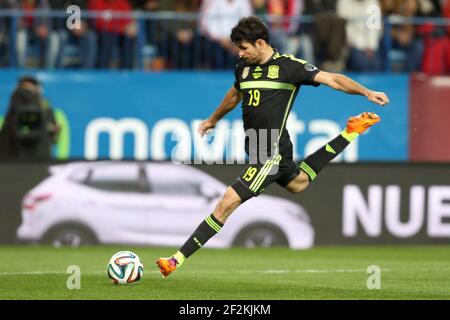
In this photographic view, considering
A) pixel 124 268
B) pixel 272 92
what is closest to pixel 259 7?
pixel 272 92

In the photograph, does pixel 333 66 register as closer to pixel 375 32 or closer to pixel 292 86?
pixel 375 32

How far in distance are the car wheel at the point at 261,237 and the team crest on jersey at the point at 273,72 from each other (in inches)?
287

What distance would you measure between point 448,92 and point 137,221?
18.9 ft

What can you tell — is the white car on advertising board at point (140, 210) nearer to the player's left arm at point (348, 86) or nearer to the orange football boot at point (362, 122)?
the orange football boot at point (362, 122)

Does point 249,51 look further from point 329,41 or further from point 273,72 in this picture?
point 329,41

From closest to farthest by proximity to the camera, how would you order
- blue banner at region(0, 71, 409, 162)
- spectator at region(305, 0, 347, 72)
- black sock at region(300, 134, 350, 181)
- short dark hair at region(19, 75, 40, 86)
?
black sock at region(300, 134, 350, 181) → short dark hair at region(19, 75, 40, 86) → blue banner at region(0, 71, 409, 162) → spectator at region(305, 0, 347, 72)

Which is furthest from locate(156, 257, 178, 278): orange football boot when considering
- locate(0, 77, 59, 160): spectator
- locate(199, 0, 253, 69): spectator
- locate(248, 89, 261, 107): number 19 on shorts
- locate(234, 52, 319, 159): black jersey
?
locate(199, 0, 253, 69): spectator

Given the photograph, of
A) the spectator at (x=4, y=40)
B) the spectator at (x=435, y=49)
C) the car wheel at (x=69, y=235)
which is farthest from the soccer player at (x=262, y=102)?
the spectator at (x=435, y=49)

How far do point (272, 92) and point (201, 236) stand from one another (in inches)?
63.8

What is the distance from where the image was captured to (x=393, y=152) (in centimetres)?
2119

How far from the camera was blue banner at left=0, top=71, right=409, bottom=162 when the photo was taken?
2053 centimetres

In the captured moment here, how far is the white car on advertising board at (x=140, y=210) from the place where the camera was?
19406 mm

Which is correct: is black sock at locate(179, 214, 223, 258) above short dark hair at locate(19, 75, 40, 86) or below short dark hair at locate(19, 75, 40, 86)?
below

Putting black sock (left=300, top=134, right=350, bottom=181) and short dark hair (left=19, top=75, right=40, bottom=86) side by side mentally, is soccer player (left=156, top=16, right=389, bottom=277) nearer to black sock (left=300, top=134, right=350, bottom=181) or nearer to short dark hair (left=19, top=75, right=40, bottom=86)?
black sock (left=300, top=134, right=350, bottom=181)
